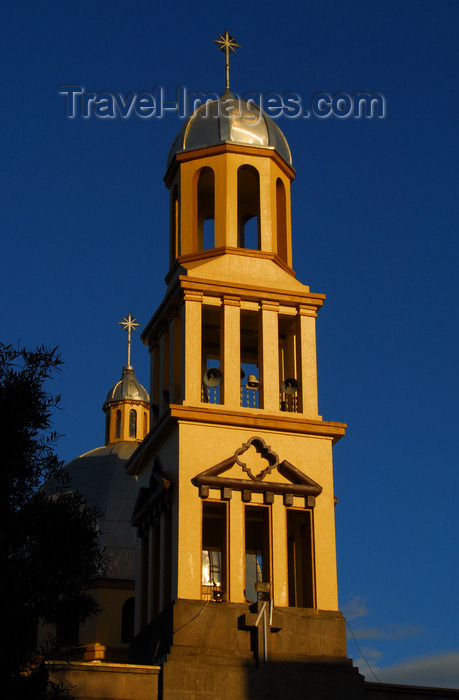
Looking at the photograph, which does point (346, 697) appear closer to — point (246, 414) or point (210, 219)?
point (246, 414)

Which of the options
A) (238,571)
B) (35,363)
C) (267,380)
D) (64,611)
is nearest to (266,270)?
(267,380)

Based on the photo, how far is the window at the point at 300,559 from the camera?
99.9ft

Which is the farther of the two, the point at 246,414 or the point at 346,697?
the point at 246,414

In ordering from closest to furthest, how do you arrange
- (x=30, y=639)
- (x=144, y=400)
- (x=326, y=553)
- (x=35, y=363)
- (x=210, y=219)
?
1. (x=30, y=639)
2. (x=35, y=363)
3. (x=326, y=553)
4. (x=210, y=219)
5. (x=144, y=400)

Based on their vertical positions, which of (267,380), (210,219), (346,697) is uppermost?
(210,219)

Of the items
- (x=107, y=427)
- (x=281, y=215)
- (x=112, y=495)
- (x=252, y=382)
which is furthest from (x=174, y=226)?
(x=107, y=427)

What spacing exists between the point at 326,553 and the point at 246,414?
3.77 m

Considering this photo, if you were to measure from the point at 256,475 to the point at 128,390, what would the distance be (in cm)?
2308

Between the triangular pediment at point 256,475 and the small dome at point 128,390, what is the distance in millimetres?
22403

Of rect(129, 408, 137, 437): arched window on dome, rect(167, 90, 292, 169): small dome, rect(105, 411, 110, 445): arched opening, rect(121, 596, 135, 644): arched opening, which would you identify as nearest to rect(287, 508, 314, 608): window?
rect(121, 596, 135, 644): arched opening

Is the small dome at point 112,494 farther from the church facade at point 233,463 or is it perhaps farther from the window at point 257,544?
the church facade at point 233,463

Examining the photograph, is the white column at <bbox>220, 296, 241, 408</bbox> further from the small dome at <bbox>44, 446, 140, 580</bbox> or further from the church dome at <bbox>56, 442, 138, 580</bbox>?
the church dome at <bbox>56, 442, 138, 580</bbox>

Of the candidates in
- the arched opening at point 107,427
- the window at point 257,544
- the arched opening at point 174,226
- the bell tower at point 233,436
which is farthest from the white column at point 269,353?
the arched opening at point 107,427

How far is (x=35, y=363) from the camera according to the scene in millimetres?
24656
